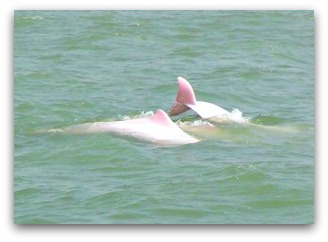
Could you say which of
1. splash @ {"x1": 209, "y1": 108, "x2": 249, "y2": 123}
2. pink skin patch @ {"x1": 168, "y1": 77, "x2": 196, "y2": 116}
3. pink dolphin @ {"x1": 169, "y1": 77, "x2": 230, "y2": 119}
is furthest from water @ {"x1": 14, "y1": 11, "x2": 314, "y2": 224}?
pink skin patch @ {"x1": 168, "y1": 77, "x2": 196, "y2": 116}

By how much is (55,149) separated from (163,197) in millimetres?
1625

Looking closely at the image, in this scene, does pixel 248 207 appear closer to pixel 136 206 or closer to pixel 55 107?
pixel 136 206

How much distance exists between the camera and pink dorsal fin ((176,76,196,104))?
38.8ft

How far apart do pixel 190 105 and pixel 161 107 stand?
73 cm

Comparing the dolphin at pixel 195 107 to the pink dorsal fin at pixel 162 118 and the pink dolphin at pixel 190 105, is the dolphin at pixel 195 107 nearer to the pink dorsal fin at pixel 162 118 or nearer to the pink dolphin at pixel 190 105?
the pink dolphin at pixel 190 105

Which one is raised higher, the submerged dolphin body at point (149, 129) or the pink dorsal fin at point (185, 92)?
the pink dorsal fin at point (185, 92)

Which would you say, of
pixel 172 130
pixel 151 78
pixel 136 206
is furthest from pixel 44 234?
pixel 151 78

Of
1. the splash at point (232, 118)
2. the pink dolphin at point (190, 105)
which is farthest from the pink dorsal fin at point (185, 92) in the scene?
the splash at point (232, 118)

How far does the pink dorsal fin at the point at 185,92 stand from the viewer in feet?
38.8

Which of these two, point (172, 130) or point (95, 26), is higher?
point (95, 26)

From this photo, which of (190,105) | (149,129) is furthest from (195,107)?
(149,129)

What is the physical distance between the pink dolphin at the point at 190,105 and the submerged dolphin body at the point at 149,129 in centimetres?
40
